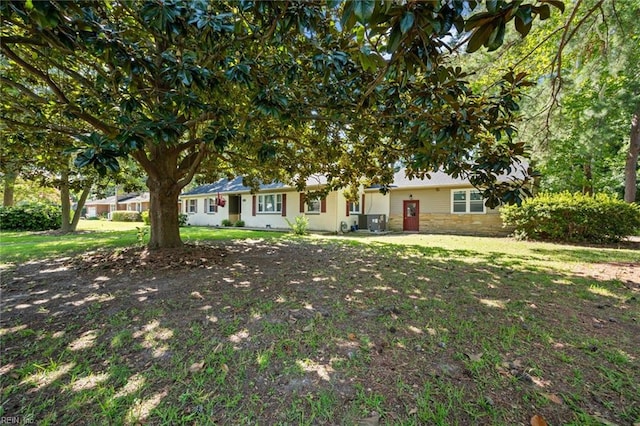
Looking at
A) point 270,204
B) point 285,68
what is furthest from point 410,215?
point 285,68

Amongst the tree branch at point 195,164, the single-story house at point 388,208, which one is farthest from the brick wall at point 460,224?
the tree branch at point 195,164

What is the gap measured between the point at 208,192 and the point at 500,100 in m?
20.5

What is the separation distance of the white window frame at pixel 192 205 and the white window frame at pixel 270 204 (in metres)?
7.38

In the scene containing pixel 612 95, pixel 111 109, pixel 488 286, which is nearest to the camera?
pixel 111 109

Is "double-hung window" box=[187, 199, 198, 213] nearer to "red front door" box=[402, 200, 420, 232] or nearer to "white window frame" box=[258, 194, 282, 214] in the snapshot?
"white window frame" box=[258, 194, 282, 214]

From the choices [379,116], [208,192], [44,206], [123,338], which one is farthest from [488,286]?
[44,206]

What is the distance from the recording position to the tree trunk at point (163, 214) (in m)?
6.50

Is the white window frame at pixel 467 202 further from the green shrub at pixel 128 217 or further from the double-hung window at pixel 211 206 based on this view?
the green shrub at pixel 128 217

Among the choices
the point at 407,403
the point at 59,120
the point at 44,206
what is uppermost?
the point at 59,120

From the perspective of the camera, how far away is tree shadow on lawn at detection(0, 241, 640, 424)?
186 cm

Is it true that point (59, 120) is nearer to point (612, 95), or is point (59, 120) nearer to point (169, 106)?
point (169, 106)

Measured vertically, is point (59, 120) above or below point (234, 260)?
above

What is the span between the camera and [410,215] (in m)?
16.2

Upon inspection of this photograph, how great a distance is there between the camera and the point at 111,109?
3791 mm
